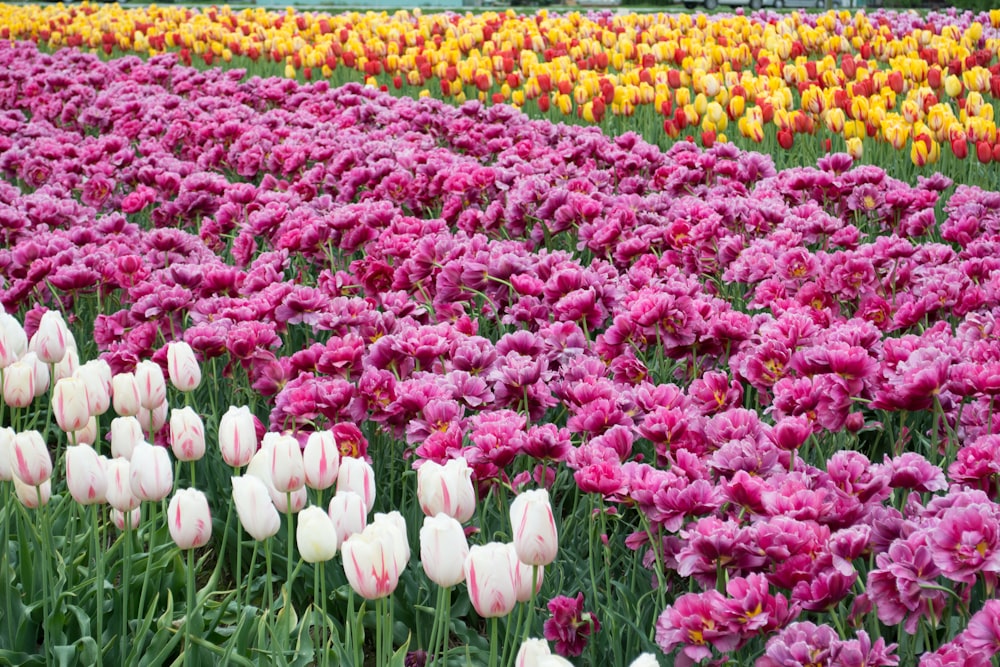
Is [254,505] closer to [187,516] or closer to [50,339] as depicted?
[187,516]

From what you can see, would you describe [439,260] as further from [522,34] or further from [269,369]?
[522,34]

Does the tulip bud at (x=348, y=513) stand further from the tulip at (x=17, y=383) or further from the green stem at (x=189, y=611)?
the tulip at (x=17, y=383)

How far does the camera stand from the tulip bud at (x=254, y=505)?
1.59 m

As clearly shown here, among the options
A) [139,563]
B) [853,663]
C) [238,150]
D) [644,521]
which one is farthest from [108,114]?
[853,663]

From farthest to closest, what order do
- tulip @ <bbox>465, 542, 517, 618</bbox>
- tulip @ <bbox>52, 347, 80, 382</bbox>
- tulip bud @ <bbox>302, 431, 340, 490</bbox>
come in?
tulip @ <bbox>52, 347, 80, 382</bbox>, tulip bud @ <bbox>302, 431, 340, 490</bbox>, tulip @ <bbox>465, 542, 517, 618</bbox>

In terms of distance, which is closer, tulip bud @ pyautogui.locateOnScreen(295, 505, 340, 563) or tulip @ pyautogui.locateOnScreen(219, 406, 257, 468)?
tulip bud @ pyautogui.locateOnScreen(295, 505, 340, 563)

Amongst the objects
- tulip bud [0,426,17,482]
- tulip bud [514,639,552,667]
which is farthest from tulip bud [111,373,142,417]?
tulip bud [514,639,552,667]

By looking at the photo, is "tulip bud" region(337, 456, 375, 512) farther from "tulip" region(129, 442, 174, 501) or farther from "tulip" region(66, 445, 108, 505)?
"tulip" region(66, 445, 108, 505)

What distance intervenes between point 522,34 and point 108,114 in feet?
13.6

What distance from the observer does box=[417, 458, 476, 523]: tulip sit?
5.09ft

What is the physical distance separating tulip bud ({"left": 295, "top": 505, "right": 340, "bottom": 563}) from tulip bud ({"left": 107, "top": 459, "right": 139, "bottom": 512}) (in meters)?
0.40

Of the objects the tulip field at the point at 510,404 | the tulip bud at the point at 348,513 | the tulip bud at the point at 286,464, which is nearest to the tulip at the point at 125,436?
the tulip field at the point at 510,404

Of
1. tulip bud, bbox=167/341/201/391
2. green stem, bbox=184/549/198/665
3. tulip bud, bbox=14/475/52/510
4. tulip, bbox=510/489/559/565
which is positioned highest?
tulip, bbox=510/489/559/565

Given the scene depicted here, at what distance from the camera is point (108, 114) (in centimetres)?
655
